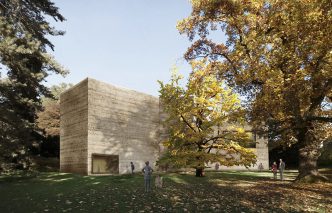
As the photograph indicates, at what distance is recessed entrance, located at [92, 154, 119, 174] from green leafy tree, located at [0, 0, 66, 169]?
19.9 feet

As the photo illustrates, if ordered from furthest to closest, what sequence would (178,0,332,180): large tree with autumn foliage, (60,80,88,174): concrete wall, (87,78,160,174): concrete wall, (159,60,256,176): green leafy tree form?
(87,78,160,174): concrete wall, (60,80,88,174): concrete wall, (159,60,256,176): green leafy tree, (178,0,332,180): large tree with autumn foliage

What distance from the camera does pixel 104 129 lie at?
33969 mm

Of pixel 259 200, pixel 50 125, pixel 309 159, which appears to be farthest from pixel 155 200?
pixel 50 125

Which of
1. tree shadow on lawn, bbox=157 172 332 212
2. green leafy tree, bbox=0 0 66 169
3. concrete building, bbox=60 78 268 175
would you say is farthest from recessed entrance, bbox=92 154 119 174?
tree shadow on lawn, bbox=157 172 332 212

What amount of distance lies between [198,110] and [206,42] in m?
5.94

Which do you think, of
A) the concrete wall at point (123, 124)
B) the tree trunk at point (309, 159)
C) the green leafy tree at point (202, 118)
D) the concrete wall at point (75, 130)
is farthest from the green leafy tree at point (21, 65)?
the tree trunk at point (309, 159)

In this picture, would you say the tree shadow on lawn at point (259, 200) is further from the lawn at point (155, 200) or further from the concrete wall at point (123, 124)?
the concrete wall at point (123, 124)

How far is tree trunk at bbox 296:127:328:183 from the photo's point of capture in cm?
2688

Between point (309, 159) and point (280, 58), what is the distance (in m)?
9.91

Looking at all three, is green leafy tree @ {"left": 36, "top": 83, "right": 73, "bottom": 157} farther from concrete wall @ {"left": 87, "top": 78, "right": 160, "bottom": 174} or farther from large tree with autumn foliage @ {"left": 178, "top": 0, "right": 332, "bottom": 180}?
large tree with autumn foliage @ {"left": 178, "top": 0, "right": 332, "bottom": 180}

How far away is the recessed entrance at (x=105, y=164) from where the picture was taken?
3294 cm

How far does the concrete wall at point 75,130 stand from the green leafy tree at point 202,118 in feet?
25.6

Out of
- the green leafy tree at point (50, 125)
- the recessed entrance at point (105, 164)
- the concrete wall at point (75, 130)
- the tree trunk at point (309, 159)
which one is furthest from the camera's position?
the green leafy tree at point (50, 125)

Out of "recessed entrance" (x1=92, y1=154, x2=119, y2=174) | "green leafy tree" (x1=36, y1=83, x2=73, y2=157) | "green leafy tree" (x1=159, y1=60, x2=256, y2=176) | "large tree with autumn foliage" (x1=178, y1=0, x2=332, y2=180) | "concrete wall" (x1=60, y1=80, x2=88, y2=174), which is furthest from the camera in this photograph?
"green leafy tree" (x1=36, y1=83, x2=73, y2=157)
